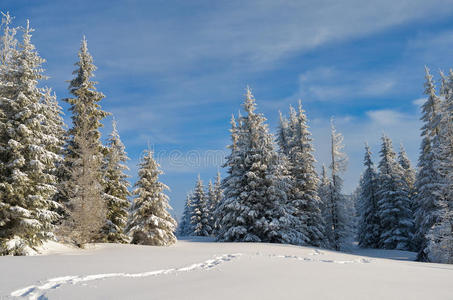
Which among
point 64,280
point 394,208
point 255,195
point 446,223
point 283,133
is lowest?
point 64,280

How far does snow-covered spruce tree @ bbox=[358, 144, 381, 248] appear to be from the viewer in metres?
34.4

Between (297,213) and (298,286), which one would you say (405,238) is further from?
(298,286)

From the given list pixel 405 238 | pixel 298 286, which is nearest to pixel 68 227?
pixel 298 286

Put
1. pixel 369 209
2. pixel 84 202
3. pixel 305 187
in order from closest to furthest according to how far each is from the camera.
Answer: pixel 84 202 < pixel 305 187 < pixel 369 209

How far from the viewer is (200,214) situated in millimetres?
48219

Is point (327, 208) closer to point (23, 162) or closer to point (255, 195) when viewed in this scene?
point (255, 195)

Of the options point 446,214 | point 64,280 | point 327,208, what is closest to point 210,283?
point 64,280

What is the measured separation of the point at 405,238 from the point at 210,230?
1069 inches

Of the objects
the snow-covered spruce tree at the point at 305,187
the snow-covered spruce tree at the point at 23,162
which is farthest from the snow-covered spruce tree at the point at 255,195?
the snow-covered spruce tree at the point at 23,162

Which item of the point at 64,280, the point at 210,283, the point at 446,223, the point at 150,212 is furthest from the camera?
the point at 150,212

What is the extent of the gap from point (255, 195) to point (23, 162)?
1594 cm

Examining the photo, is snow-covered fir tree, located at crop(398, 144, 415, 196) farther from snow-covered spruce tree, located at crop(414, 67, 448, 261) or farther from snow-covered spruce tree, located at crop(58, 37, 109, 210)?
snow-covered spruce tree, located at crop(58, 37, 109, 210)

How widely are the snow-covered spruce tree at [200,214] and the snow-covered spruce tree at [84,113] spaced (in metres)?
29.6

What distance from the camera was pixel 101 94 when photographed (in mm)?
19578
